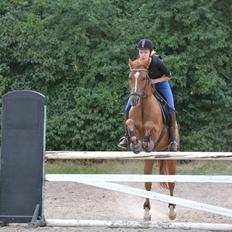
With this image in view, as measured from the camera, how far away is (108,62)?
15.5m

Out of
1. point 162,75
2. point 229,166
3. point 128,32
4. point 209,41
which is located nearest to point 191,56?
point 209,41

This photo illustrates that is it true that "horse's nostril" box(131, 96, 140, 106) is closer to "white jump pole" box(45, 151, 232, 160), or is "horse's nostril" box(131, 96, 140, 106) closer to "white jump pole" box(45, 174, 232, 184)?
"white jump pole" box(45, 151, 232, 160)

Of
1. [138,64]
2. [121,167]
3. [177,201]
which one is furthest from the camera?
[121,167]

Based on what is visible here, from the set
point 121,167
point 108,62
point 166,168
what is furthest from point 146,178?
point 108,62

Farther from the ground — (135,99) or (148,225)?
(135,99)

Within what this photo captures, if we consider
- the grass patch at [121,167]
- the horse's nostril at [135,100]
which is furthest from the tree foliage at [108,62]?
the horse's nostril at [135,100]

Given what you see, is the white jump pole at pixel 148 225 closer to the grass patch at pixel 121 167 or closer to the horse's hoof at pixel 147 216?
the horse's hoof at pixel 147 216

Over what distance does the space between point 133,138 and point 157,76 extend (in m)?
1.13

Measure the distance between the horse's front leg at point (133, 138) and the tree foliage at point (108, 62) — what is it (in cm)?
756

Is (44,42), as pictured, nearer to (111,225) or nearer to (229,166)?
(229,166)

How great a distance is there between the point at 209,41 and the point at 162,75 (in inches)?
304

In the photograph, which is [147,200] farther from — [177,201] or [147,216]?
[177,201]

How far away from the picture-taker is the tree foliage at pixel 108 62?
15297 millimetres

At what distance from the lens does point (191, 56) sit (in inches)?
609
